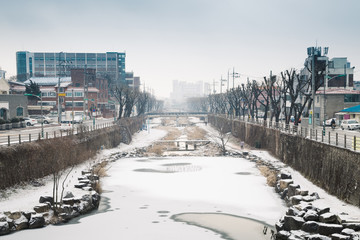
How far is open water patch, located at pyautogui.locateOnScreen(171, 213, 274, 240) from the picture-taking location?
19719mm

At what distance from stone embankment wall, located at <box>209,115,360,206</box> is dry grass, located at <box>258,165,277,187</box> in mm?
2416

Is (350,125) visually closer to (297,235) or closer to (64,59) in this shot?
(297,235)

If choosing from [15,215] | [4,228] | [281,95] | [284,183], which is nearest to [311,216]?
[284,183]

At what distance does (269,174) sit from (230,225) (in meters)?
15.0

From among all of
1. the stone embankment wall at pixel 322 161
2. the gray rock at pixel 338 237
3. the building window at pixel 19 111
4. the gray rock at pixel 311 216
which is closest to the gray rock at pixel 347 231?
the gray rock at pixel 338 237

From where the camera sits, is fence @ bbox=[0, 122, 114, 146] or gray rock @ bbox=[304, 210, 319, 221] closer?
gray rock @ bbox=[304, 210, 319, 221]

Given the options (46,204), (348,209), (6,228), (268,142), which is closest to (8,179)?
(46,204)

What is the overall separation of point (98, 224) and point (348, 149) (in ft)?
52.0

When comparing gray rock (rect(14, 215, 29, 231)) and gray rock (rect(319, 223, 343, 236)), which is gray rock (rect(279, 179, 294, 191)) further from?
gray rock (rect(14, 215, 29, 231))

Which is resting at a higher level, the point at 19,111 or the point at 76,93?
the point at 76,93

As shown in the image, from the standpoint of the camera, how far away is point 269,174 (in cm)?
3541

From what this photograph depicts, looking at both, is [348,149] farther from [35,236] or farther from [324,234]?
[35,236]

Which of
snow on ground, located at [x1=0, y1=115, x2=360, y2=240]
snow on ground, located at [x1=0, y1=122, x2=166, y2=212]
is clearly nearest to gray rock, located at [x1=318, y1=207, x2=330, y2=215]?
snow on ground, located at [x1=0, y1=115, x2=360, y2=240]

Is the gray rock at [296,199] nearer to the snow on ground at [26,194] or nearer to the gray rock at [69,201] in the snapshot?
the gray rock at [69,201]
